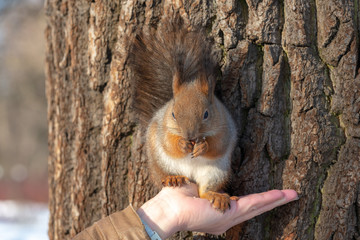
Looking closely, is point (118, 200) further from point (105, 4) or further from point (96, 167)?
point (105, 4)

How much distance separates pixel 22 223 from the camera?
4.57 metres

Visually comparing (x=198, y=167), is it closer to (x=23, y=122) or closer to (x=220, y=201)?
(x=220, y=201)

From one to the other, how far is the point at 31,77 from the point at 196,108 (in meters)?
7.58

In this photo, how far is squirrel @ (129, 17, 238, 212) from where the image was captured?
4.79ft

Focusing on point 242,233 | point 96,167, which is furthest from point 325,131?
point 96,167

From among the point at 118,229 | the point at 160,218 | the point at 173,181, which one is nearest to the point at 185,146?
the point at 173,181

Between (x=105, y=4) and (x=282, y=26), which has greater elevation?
(x=105, y=4)

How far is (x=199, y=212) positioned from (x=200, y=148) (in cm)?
24

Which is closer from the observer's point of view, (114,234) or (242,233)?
(114,234)

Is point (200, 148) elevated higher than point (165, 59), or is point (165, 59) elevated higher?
point (165, 59)

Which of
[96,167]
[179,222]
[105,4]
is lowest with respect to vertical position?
[179,222]

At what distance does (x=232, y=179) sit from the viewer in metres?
1.60

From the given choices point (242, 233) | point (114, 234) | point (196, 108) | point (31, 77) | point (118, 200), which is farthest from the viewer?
point (31, 77)

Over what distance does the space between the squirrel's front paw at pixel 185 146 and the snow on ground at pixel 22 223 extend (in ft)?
9.08
